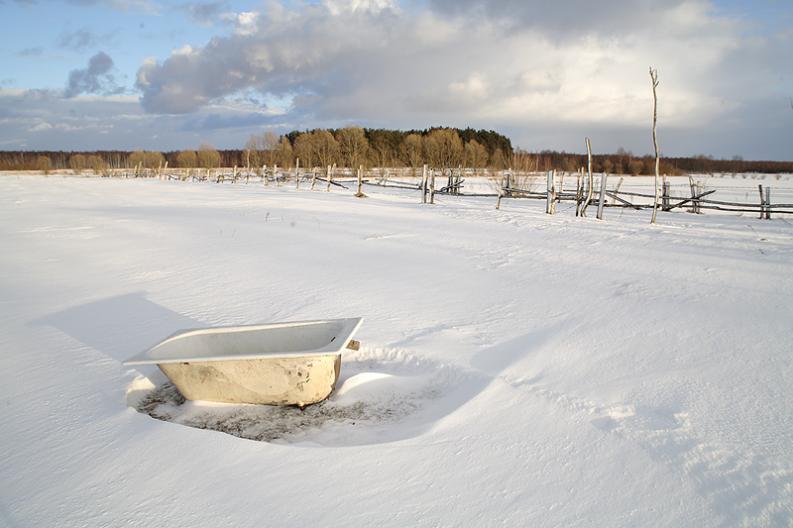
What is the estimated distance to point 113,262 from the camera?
8695mm

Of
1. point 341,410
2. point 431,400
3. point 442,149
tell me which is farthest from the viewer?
point 442,149

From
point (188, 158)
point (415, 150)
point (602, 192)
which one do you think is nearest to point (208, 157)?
point (188, 158)

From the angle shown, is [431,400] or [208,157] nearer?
[431,400]

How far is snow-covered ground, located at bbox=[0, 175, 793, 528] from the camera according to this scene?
2627 mm

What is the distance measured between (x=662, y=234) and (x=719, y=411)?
339 inches

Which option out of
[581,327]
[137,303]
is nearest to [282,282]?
[137,303]

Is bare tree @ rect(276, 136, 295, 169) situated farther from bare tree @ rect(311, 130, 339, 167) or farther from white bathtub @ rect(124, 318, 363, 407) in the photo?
white bathtub @ rect(124, 318, 363, 407)

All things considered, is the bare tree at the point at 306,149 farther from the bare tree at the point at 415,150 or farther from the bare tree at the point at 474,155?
the bare tree at the point at 474,155

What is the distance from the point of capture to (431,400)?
3945 millimetres

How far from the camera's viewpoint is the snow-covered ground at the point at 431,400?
8.62 feet

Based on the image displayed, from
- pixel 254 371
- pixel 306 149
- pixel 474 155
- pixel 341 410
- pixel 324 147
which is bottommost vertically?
pixel 341 410

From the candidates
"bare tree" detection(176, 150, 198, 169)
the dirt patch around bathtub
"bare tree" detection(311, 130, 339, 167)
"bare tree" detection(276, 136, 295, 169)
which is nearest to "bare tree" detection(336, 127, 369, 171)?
"bare tree" detection(311, 130, 339, 167)

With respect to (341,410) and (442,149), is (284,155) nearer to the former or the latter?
(442,149)

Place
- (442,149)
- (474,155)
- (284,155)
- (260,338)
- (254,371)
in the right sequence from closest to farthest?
(254,371) → (260,338) → (442,149) → (284,155) → (474,155)
